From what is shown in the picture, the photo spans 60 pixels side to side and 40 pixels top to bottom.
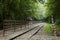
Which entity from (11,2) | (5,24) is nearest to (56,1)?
(11,2)

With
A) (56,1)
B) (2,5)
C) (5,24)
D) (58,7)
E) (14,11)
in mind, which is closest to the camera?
(5,24)

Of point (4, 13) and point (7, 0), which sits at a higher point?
point (7, 0)

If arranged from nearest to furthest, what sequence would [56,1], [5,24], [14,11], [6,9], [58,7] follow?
1. [5,24]
2. [6,9]
3. [14,11]
4. [56,1]
5. [58,7]

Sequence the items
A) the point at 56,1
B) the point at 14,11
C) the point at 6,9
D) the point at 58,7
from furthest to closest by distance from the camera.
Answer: the point at 58,7 < the point at 56,1 < the point at 14,11 < the point at 6,9

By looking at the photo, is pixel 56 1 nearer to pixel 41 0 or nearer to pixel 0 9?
pixel 41 0

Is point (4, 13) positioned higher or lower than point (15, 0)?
lower

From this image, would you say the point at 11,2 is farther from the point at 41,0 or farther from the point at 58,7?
the point at 58,7

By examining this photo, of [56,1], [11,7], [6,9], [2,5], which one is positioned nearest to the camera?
[2,5]

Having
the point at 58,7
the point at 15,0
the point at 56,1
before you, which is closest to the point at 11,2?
the point at 15,0

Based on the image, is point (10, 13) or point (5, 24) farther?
point (10, 13)

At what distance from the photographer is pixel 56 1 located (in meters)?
38.4

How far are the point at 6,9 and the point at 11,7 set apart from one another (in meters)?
2.07

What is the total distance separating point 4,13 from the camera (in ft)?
78.8

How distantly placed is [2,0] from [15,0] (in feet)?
7.71
